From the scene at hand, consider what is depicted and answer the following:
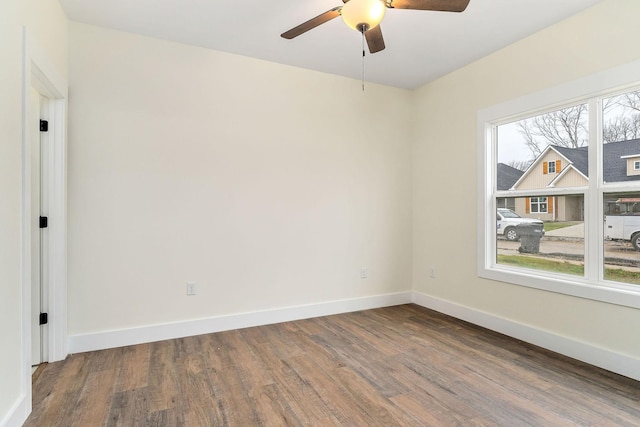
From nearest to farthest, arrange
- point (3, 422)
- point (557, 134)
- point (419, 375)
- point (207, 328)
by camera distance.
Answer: point (3, 422)
point (419, 375)
point (557, 134)
point (207, 328)

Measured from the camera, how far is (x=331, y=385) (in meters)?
2.26

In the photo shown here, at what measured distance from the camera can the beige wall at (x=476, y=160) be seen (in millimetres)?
2459

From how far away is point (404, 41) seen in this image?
9.96 ft

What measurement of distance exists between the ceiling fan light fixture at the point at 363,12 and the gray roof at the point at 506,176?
7.39 ft

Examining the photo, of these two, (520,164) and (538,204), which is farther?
(520,164)

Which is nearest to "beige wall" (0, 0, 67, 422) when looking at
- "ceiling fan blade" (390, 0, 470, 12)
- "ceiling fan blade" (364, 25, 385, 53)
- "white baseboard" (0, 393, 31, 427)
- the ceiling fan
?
"white baseboard" (0, 393, 31, 427)

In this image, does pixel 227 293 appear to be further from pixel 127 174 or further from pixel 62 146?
pixel 62 146

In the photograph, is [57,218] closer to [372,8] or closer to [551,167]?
[372,8]

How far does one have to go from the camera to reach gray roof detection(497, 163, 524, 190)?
328 cm

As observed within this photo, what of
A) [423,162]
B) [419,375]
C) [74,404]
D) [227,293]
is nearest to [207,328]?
[227,293]

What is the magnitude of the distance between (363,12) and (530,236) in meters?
2.65

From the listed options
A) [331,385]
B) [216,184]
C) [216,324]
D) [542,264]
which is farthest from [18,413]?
[542,264]

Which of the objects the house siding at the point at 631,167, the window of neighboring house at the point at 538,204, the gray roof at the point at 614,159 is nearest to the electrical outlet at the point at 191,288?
the window of neighboring house at the point at 538,204

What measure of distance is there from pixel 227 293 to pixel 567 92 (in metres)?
3.60
